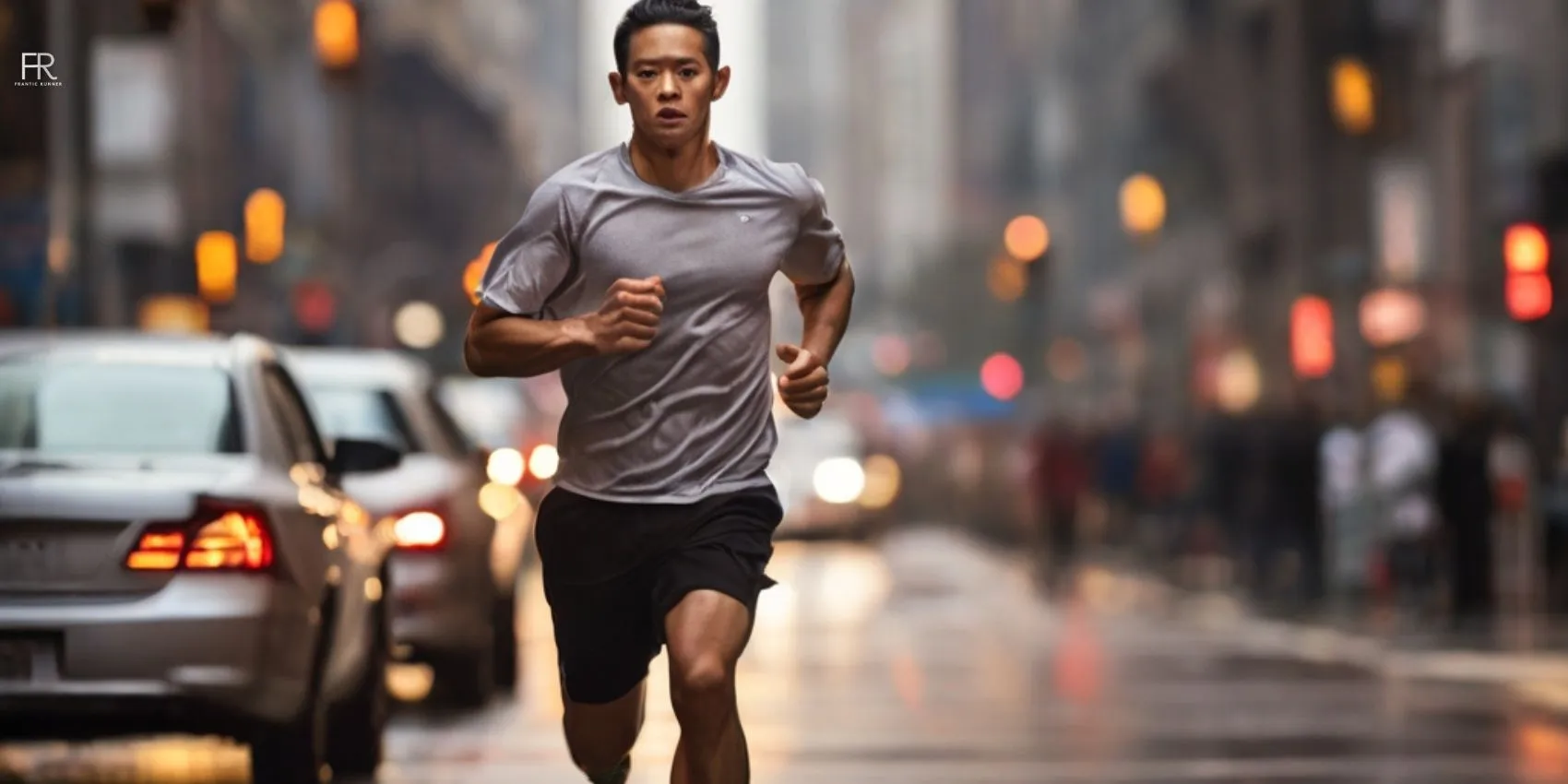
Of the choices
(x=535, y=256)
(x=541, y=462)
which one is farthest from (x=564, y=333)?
(x=541, y=462)

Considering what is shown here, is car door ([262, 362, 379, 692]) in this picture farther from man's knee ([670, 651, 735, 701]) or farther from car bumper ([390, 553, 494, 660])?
man's knee ([670, 651, 735, 701])

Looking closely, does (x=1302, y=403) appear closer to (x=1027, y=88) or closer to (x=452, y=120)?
(x=452, y=120)

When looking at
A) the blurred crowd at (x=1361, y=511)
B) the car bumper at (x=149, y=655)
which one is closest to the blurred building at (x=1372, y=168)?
the blurred crowd at (x=1361, y=511)

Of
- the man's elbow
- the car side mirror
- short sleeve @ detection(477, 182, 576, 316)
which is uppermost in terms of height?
short sleeve @ detection(477, 182, 576, 316)

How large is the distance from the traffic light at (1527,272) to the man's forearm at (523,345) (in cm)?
1509

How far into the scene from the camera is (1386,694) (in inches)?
673

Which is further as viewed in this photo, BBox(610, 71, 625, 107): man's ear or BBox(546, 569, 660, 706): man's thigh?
BBox(546, 569, 660, 706): man's thigh

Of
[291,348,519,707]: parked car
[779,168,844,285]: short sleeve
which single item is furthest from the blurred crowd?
[779,168,844,285]: short sleeve

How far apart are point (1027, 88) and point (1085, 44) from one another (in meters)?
22.8

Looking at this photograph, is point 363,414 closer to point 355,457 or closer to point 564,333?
point 355,457

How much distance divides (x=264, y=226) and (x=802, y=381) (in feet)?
96.5

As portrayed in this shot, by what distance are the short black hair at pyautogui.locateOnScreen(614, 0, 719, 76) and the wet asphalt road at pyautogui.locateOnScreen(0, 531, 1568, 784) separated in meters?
5.50

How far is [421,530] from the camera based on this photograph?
14.7 m

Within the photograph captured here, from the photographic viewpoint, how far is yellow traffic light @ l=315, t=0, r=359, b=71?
88.1 ft
